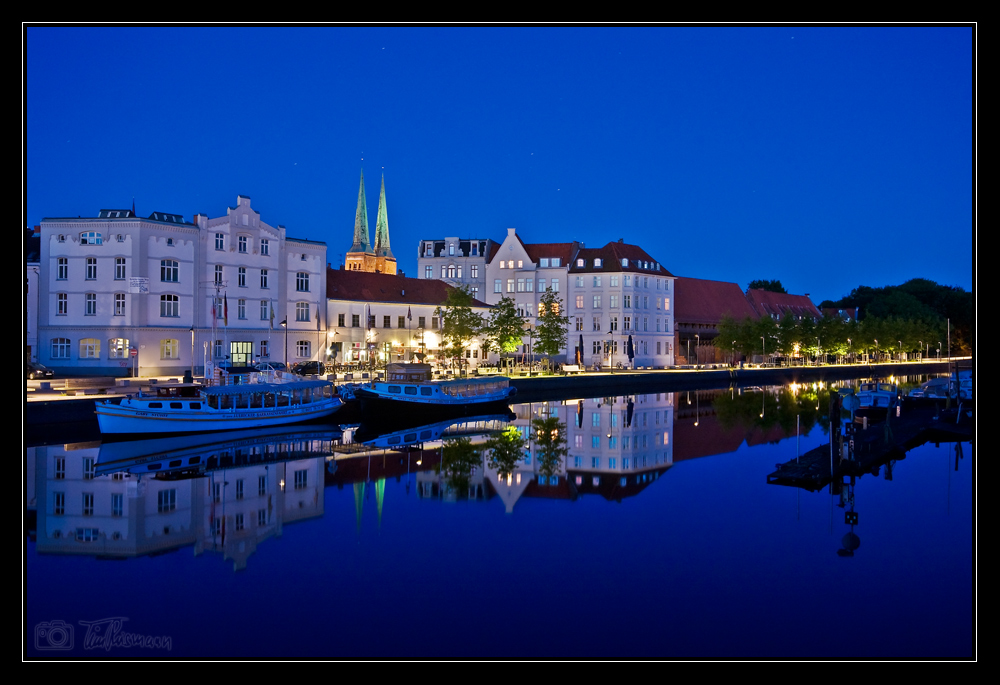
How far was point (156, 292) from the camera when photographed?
59344 millimetres

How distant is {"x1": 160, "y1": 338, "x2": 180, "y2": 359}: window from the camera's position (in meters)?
59.2

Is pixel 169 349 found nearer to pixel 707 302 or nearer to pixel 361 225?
pixel 707 302

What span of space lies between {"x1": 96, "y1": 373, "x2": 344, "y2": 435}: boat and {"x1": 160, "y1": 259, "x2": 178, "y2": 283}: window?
18254mm

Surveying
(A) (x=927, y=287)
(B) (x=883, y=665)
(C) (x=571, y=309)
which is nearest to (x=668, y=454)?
(B) (x=883, y=665)

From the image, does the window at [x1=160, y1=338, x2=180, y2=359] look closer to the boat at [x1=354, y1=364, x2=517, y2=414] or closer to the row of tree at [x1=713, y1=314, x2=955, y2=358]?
the boat at [x1=354, y1=364, x2=517, y2=414]

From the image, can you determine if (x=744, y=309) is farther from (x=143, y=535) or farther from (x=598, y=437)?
(x=143, y=535)

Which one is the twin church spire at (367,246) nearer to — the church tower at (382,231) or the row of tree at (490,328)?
the church tower at (382,231)

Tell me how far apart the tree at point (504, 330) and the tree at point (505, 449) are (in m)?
28.5

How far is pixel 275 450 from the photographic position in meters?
37.9

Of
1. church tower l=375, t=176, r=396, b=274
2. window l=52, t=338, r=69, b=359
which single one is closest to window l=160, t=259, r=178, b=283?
window l=52, t=338, r=69, b=359

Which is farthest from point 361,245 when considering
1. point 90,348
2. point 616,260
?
point 90,348

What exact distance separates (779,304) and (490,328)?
7128cm

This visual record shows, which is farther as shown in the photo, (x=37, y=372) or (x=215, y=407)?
(x=37, y=372)

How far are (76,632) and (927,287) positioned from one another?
181 m
